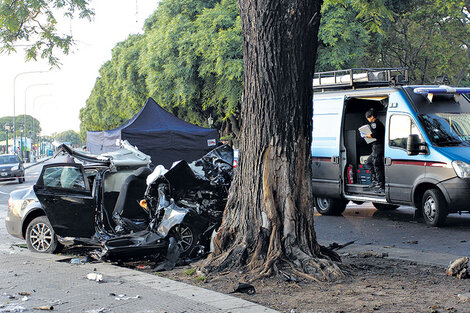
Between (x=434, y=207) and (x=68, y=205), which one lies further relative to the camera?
(x=434, y=207)

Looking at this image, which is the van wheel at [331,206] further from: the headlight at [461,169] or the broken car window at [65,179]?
the broken car window at [65,179]

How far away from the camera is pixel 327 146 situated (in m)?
12.9

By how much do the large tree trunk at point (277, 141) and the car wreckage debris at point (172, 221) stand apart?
56.0 inches

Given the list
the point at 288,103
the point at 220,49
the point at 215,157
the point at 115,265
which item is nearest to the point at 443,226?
the point at 215,157

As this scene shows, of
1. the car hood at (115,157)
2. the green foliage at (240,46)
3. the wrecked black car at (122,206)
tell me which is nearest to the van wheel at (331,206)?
the wrecked black car at (122,206)

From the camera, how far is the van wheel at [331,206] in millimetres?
13250

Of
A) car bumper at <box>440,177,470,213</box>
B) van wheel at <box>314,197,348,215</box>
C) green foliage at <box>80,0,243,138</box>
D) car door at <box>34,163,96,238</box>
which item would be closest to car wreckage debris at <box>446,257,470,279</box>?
car bumper at <box>440,177,470,213</box>

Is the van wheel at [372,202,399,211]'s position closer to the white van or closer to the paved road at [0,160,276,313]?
the white van

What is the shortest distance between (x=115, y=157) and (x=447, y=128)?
19.7ft

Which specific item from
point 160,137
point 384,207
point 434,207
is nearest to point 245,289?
point 434,207

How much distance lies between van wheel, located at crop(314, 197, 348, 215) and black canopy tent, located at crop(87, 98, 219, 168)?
989 cm

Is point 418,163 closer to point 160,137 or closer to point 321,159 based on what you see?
point 321,159

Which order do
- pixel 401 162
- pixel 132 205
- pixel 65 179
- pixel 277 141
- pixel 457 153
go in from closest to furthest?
pixel 277 141, pixel 132 205, pixel 65 179, pixel 457 153, pixel 401 162

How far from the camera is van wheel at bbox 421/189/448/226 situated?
1069 centimetres
